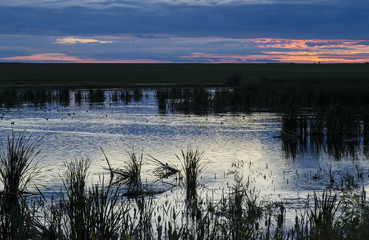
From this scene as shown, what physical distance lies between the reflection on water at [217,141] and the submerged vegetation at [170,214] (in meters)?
1.10

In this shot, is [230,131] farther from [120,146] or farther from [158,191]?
[158,191]

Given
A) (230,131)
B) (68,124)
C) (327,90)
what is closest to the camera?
(230,131)

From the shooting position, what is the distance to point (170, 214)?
934 cm

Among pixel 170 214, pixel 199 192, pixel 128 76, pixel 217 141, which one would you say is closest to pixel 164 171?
pixel 199 192

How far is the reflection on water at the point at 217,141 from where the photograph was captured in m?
14.8

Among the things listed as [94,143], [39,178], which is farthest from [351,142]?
[39,178]

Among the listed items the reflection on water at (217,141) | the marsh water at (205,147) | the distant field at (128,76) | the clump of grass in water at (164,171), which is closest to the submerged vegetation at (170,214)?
the clump of grass in water at (164,171)

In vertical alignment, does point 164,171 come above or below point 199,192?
above

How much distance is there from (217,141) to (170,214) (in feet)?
42.8

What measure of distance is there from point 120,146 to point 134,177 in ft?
24.6

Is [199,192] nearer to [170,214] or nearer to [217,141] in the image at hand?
[170,214]

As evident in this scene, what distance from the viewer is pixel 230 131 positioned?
1016 inches

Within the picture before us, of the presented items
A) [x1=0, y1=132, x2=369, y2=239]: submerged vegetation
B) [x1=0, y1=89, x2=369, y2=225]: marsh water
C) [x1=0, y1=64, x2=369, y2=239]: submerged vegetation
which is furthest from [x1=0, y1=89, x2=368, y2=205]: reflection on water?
[x1=0, y1=132, x2=369, y2=239]: submerged vegetation

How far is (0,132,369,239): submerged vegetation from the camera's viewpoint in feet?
19.6
